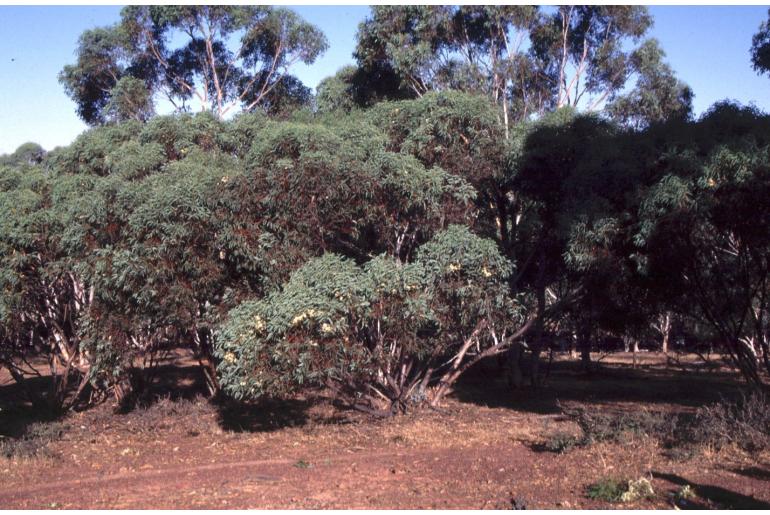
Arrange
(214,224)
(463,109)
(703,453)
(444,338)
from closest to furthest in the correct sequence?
(703,453), (214,224), (444,338), (463,109)

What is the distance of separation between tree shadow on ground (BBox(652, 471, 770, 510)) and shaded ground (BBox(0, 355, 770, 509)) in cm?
2

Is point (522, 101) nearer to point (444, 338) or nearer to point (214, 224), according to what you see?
point (444, 338)

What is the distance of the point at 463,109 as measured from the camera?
14172 mm

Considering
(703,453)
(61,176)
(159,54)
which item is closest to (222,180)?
(61,176)

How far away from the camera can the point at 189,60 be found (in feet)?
81.2

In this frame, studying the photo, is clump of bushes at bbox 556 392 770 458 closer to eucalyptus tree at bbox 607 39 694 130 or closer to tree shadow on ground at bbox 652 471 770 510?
tree shadow on ground at bbox 652 471 770 510

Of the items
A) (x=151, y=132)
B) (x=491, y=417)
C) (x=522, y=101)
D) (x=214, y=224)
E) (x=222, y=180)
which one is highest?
(x=522, y=101)

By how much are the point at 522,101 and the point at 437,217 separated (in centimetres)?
1255

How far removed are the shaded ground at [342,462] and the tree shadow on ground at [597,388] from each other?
35 centimetres

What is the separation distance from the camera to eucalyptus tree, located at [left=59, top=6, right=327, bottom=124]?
23.4m

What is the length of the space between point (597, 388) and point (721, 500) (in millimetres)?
13815

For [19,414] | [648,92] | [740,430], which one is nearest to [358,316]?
[740,430]

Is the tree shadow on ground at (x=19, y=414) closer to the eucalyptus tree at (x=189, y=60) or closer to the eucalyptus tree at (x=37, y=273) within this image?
the eucalyptus tree at (x=37, y=273)

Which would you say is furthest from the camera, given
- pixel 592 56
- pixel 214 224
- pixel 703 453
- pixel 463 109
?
pixel 592 56
